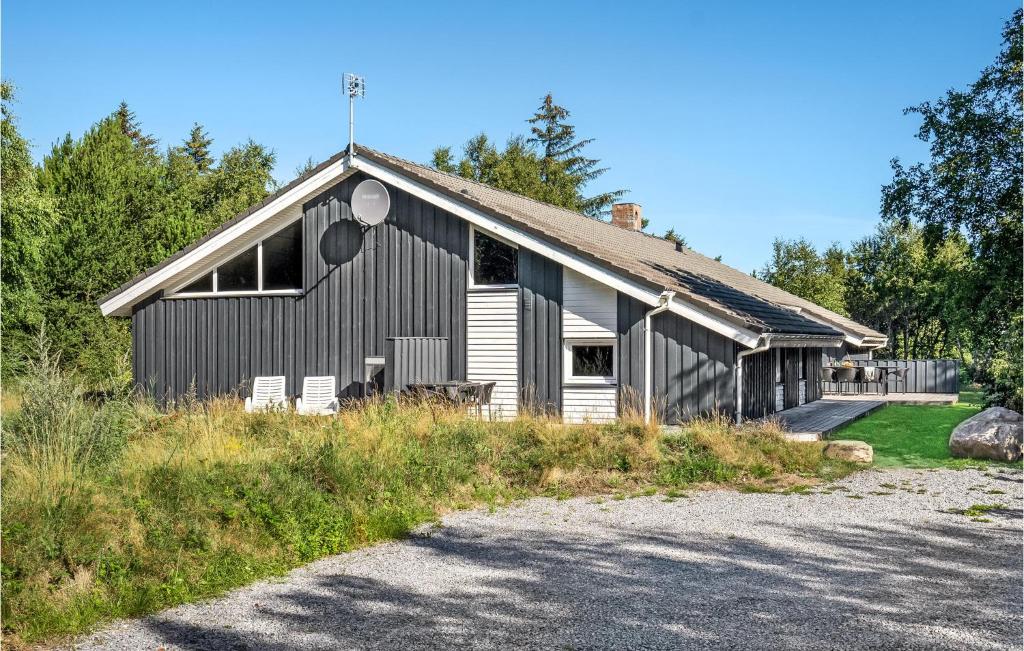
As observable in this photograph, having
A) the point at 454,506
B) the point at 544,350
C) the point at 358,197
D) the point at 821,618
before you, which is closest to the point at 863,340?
the point at 544,350

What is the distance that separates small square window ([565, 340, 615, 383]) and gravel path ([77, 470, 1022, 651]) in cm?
639

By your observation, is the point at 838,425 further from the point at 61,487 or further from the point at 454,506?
the point at 61,487

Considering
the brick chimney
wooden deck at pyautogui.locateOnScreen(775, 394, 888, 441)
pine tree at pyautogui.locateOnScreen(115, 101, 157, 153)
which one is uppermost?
pine tree at pyautogui.locateOnScreen(115, 101, 157, 153)

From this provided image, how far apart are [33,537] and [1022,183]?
16376 millimetres

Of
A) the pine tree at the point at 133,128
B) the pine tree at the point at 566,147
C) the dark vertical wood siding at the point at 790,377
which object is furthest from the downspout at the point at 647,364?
the pine tree at the point at 133,128

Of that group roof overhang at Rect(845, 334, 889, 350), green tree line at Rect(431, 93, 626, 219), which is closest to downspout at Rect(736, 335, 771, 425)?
roof overhang at Rect(845, 334, 889, 350)

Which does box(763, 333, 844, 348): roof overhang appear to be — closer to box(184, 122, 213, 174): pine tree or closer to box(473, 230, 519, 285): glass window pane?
box(473, 230, 519, 285): glass window pane

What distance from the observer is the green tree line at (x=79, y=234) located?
23.1 m

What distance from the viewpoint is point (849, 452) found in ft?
38.4

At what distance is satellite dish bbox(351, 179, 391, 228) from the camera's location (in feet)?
55.2

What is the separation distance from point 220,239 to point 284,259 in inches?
53.4

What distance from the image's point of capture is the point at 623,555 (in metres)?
7.29

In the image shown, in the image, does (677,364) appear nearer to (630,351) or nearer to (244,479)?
(630,351)

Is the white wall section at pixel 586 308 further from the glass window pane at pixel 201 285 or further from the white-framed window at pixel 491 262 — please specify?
the glass window pane at pixel 201 285
